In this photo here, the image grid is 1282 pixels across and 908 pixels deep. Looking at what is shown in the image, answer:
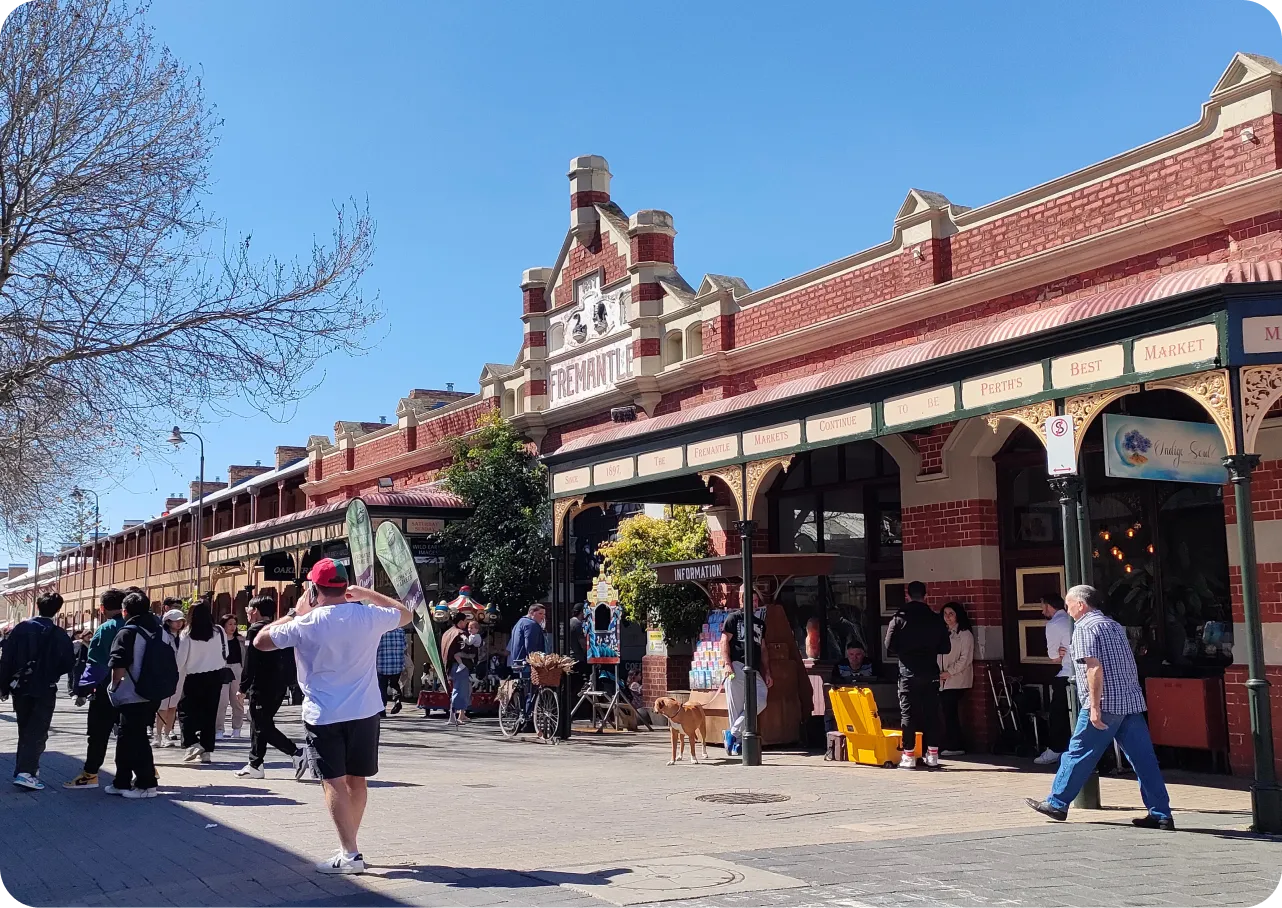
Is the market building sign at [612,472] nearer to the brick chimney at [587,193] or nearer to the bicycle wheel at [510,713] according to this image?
the bicycle wheel at [510,713]

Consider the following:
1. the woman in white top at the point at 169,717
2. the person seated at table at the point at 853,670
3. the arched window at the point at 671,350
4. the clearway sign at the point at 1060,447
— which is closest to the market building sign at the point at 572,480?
the arched window at the point at 671,350

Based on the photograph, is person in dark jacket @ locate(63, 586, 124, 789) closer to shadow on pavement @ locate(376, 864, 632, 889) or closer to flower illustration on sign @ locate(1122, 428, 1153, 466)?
shadow on pavement @ locate(376, 864, 632, 889)

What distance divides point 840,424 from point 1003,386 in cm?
216

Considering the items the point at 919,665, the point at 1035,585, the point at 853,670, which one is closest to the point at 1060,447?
the point at 919,665

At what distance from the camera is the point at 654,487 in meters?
17.4

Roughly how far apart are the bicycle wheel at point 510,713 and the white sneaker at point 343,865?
996 centimetres

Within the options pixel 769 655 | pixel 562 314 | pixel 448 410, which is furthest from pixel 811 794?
pixel 448 410

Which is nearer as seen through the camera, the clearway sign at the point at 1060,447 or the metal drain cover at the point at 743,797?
the clearway sign at the point at 1060,447

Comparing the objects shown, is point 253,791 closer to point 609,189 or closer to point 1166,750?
point 1166,750

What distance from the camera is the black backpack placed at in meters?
10.6

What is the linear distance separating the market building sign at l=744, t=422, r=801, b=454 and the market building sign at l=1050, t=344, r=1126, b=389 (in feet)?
11.1

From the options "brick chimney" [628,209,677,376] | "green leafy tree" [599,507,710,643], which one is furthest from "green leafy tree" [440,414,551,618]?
"brick chimney" [628,209,677,376]

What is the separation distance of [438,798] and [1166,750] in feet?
22.6

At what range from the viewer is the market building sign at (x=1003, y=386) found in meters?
9.70
